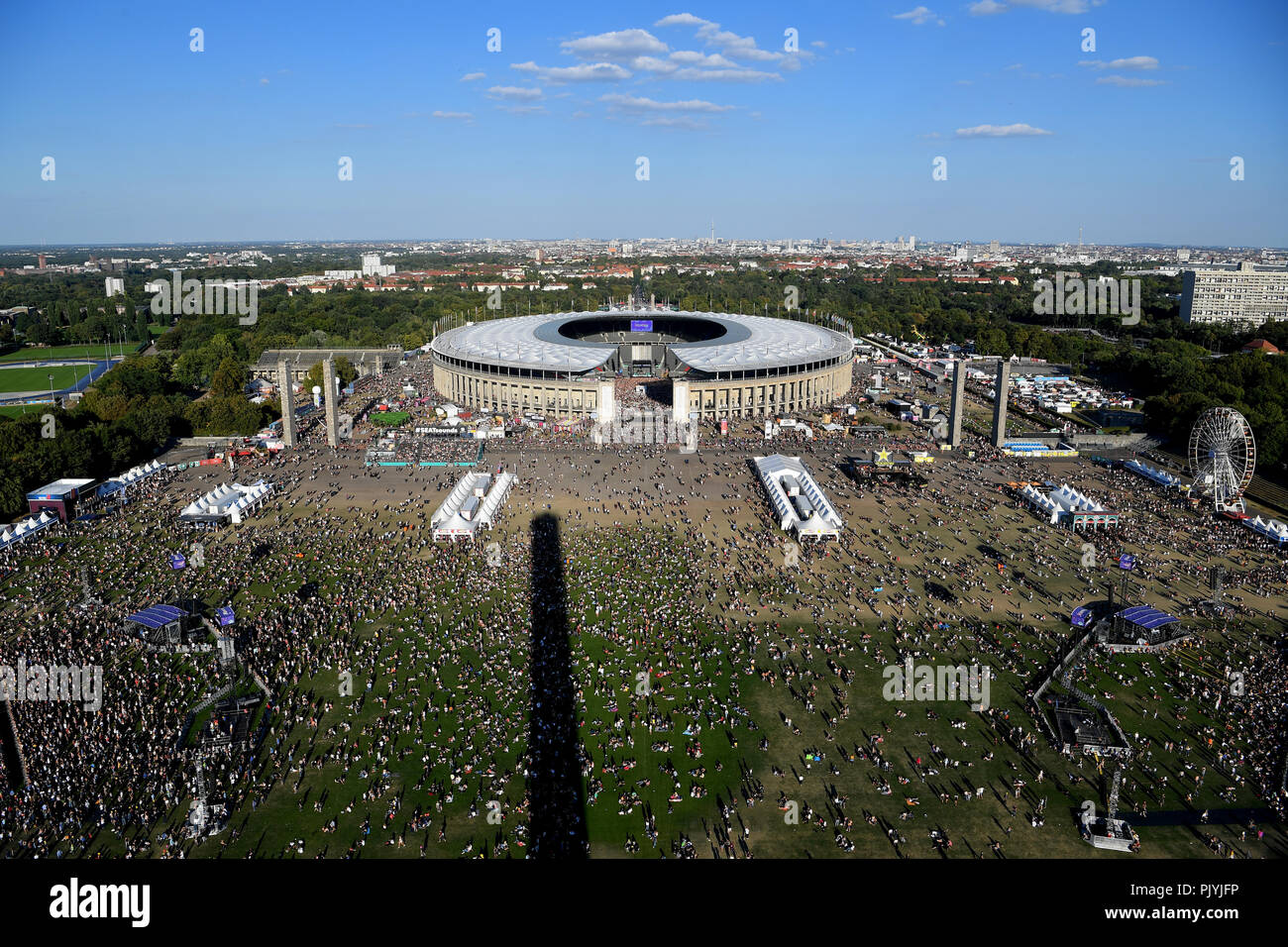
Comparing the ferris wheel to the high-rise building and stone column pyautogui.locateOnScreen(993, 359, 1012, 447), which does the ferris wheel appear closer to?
stone column pyautogui.locateOnScreen(993, 359, 1012, 447)

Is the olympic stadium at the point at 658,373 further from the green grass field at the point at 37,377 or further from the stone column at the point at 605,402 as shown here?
the green grass field at the point at 37,377

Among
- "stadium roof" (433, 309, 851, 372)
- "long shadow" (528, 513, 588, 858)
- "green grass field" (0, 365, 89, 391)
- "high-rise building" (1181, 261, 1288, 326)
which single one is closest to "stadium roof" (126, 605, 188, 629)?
"long shadow" (528, 513, 588, 858)

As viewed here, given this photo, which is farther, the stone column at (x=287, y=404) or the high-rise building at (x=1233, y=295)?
the high-rise building at (x=1233, y=295)

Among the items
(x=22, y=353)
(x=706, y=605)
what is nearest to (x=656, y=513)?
(x=706, y=605)

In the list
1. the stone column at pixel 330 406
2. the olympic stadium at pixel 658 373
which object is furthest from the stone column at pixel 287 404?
the olympic stadium at pixel 658 373

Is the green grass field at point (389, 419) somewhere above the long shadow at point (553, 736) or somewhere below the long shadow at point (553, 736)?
above
